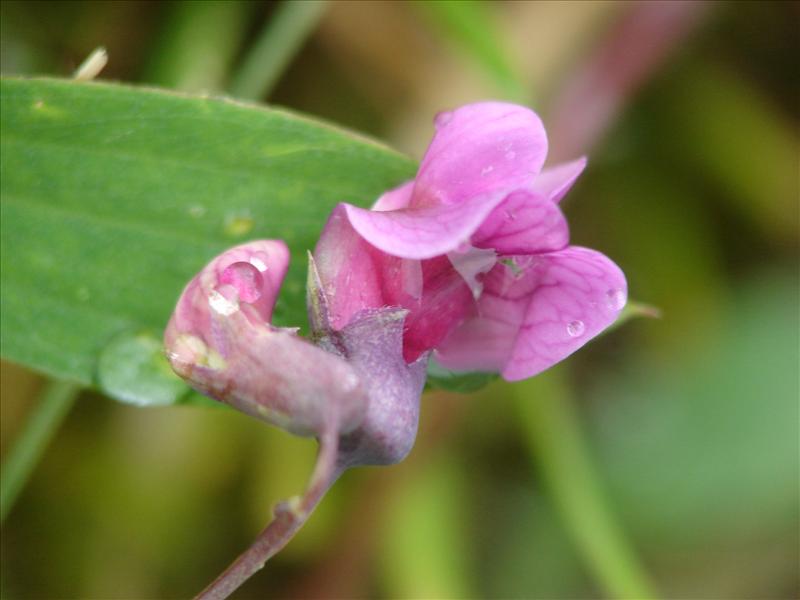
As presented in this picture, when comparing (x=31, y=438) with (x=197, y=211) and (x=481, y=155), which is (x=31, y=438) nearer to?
(x=197, y=211)

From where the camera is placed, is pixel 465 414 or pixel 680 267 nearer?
pixel 465 414

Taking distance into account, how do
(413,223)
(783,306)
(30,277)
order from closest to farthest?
(413,223) → (30,277) → (783,306)

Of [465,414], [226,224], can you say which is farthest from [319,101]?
[226,224]

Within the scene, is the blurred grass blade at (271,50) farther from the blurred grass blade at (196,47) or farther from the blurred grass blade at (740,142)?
the blurred grass blade at (740,142)

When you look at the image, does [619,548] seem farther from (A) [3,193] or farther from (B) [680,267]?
(A) [3,193]

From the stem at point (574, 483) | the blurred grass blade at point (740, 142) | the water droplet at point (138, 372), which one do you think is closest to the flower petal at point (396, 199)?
the water droplet at point (138, 372)

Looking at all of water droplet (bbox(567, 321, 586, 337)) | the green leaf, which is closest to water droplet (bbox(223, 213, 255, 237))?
the green leaf

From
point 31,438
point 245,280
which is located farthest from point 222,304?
point 31,438
